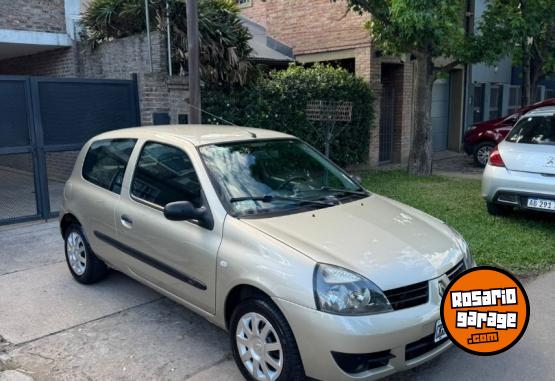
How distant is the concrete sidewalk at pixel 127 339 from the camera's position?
3.48 m

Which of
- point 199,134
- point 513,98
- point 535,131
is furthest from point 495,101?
point 199,134

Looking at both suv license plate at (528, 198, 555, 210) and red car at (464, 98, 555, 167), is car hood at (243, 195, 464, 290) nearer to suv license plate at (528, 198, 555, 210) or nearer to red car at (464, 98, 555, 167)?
suv license plate at (528, 198, 555, 210)

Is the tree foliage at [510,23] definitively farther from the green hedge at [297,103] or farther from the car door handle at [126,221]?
the car door handle at [126,221]

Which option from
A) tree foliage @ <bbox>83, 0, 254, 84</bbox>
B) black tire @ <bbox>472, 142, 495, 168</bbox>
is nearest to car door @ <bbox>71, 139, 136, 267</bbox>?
tree foliage @ <bbox>83, 0, 254, 84</bbox>

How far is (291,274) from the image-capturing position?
2953mm

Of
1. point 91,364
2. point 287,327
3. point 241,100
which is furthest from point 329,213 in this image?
point 241,100

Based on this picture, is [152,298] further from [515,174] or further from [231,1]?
[231,1]

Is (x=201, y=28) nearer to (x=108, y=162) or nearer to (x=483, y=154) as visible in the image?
(x=108, y=162)

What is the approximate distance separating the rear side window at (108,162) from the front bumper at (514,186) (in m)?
4.62

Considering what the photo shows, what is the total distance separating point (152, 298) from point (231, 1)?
23.6 feet

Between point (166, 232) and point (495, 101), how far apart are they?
17344 mm

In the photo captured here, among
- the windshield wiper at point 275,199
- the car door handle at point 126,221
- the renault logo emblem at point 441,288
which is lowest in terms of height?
the renault logo emblem at point 441,288

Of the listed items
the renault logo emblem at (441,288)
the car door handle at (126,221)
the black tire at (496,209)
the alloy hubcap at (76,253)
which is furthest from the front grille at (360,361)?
the black tire at (496,209)

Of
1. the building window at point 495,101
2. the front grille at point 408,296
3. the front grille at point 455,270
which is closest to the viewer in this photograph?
the front grille at point 408,296
